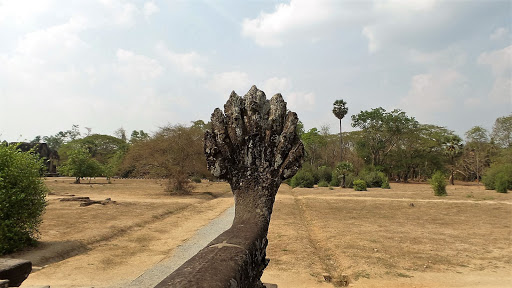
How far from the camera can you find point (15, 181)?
387 inches

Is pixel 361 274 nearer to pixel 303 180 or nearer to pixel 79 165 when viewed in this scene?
pixel 303 180

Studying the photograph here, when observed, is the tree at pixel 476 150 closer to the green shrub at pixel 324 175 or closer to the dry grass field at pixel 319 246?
the green shrub at pixel 324 175

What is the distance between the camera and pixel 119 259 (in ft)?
30.0

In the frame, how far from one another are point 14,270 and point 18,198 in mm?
4654

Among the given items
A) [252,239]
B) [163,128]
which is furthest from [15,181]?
[163,128]

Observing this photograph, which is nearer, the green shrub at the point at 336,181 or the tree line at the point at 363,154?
the tree line at the point at 363,154

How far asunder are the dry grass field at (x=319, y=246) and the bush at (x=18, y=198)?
56cm

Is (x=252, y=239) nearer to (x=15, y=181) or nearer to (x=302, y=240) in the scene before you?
(x=302, y=240)

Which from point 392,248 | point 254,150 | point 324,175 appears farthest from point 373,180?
point 254,150

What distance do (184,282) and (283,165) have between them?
2.07 m

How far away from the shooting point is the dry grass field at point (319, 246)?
7.63 m

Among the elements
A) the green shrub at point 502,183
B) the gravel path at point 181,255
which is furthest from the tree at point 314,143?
the gravel path at point 181,255

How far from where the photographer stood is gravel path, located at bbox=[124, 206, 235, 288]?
7.13m

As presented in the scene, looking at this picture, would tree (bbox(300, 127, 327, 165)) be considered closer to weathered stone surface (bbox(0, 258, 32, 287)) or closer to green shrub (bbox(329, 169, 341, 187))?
green shrub (bbox(329, 169, 341, 187))
